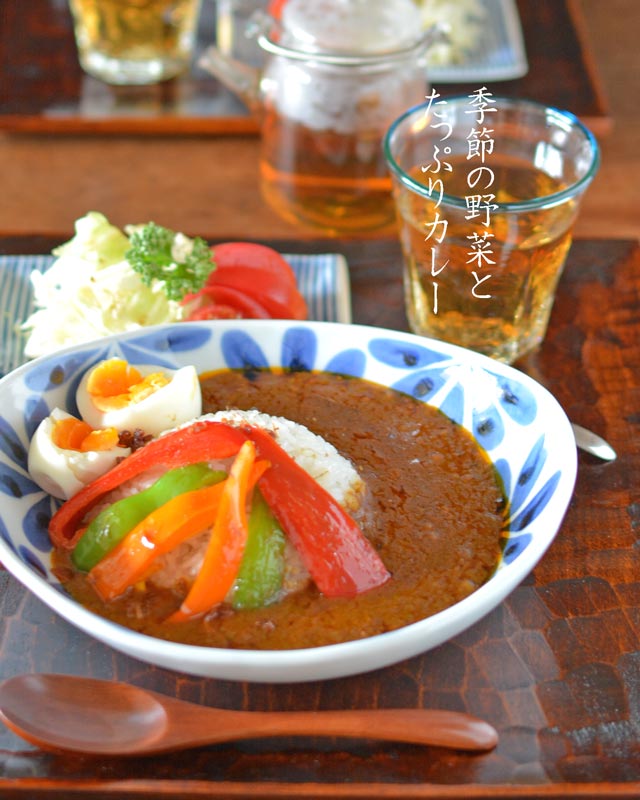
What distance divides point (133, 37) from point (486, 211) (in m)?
1.70

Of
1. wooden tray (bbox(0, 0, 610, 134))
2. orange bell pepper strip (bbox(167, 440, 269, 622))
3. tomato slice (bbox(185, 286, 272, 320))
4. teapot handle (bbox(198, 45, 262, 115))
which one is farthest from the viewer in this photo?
wooden tray (bbox(0, 0, 610, 134))

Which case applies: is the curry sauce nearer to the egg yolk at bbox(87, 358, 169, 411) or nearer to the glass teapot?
the egg yolk at bbox(87, 358, 169, 411)

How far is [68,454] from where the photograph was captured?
1.59 metres

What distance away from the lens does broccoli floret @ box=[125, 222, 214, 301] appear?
2.02 m

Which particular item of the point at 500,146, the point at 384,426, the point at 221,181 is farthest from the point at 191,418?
the point at 221,181

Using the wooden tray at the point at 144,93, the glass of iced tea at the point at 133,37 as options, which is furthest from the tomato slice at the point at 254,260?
the glass of iced tea at the point at 133,37

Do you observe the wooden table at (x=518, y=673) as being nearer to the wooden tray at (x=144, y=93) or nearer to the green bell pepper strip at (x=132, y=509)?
the green bell pepper strip at (x=132, y=509)

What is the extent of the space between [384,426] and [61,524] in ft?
1.89

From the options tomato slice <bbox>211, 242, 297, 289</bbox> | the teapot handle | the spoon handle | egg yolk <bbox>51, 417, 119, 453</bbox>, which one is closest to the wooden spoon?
the spoon handle

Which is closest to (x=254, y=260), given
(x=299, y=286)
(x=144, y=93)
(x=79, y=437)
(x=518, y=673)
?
(x=299, y=286)

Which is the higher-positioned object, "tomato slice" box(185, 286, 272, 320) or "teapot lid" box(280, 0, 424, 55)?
"teapot lid" box(280, 0, 424, 55)

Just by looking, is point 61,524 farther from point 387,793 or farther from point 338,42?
point 338,42

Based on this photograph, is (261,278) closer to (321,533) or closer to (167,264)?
(167,264)

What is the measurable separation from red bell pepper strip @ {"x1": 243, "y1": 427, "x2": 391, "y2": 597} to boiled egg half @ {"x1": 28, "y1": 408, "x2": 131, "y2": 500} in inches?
11.4
